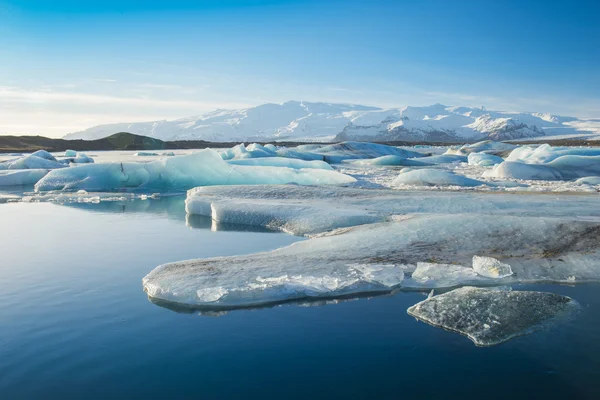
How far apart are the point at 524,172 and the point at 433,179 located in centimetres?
373

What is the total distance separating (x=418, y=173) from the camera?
1162 cm

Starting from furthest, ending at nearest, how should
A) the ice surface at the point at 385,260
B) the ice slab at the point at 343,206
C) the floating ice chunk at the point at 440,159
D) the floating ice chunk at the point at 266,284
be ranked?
the floating ice chunk at the point at 440,159 < the ice slab at the point at 343,206 < the ice surface at the point at 385,260 < the floating ice chunk at the point at 266,284

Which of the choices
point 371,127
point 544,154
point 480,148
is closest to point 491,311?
point 544,154

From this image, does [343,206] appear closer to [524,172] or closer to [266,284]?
[266,284]

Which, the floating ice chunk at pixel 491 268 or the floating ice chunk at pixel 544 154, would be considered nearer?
the floating ice chunk at pixel 491 268

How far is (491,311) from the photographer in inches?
118

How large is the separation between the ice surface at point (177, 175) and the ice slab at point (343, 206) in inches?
134

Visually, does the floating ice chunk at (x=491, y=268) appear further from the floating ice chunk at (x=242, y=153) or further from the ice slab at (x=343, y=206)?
the floating ice chunk at (x=242, y=153)

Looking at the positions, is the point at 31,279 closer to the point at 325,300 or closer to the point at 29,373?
the point at 29,373

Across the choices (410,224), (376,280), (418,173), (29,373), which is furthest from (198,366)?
(418,173)

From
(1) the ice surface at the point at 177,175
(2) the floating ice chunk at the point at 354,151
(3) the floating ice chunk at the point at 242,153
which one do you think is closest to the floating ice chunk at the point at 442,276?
(1) the ice surface at the point at 177,175

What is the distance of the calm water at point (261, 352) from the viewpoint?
2285mm

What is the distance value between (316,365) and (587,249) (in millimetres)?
2910

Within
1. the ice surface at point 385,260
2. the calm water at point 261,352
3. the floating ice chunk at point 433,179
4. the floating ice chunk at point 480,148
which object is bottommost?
the floating ice chunk at point 480,148
